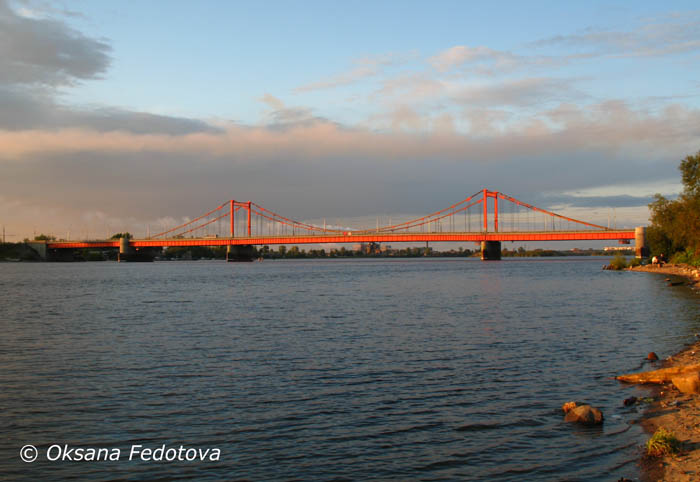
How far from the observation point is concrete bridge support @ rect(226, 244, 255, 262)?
14650 centimetres

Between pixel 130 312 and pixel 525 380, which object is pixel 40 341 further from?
pixel 525 380

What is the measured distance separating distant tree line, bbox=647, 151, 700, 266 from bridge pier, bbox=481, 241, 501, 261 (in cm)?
4956

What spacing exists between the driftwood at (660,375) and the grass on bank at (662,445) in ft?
13.3

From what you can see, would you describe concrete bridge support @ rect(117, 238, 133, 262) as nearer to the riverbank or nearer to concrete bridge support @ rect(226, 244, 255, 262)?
concrete bridge support @ rect(226, 244, 255, 262)

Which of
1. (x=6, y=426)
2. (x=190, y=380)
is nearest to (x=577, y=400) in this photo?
(x=190, y=380)

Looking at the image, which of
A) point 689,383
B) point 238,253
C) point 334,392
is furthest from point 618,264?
point 238,253

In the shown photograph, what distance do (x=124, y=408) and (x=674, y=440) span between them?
31.8ft

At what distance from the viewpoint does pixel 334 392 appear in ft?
41.4

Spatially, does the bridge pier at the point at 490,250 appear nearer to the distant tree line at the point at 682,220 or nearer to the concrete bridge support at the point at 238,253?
the distant tree line at the point at 682,220

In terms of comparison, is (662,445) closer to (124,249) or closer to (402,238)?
(402,238)

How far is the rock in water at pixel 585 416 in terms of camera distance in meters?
10.1

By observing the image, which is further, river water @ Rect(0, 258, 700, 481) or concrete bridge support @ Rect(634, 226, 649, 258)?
concrete bridge support @ Rect(634, 226, 649, 258)

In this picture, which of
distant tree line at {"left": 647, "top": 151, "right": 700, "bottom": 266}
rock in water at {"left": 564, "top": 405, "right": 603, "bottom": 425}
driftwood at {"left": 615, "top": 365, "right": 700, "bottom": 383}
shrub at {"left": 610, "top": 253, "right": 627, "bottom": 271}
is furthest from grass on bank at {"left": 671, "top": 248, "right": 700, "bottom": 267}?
rock in water at {"left": 564, "top": 405, "right": 603, "bottom": 425}

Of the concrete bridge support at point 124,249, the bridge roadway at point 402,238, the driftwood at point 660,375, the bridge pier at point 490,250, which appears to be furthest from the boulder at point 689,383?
the concrete bridge support at point 124,249
